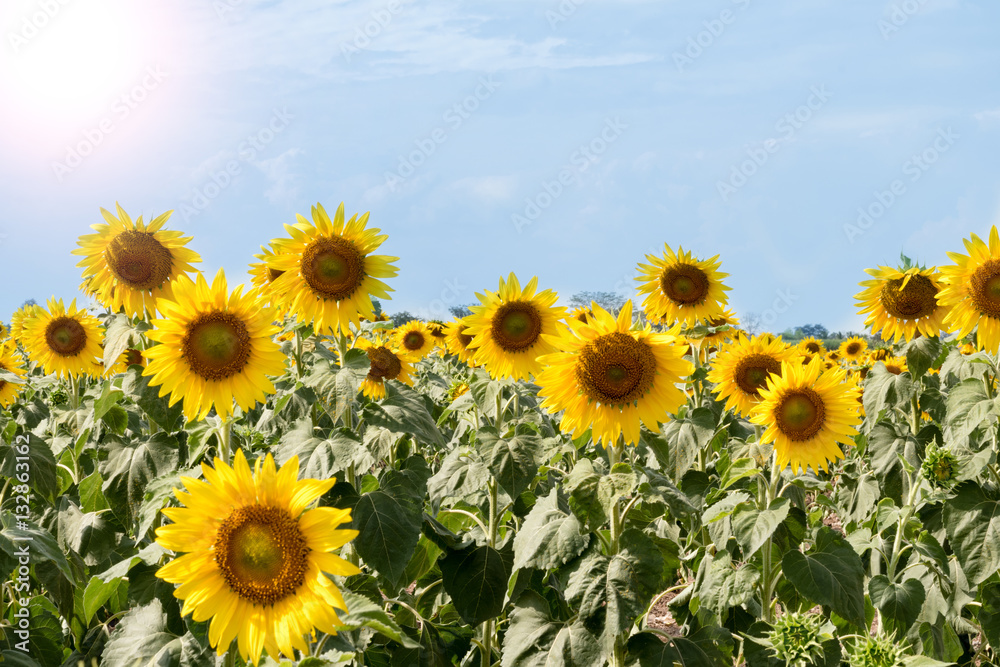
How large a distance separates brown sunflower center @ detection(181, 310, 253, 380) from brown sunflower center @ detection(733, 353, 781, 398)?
3.59m

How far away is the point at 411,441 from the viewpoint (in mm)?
5883

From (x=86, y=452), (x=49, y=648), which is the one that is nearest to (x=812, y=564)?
(x=49, y=648)

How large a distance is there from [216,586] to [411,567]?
194 cm

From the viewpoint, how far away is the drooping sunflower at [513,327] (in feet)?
15.1

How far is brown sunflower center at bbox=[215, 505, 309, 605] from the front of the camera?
101 inches

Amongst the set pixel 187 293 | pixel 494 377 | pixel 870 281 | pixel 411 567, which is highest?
pixel 870 281

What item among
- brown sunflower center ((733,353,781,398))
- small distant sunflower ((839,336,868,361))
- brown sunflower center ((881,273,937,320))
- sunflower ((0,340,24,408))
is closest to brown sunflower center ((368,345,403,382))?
brown sunflower center ((733,353,781,398))

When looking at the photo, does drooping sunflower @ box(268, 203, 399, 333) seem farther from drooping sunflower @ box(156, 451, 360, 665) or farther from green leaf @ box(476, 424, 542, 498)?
drooping sunflower @ box(156, 451, 360, 665)

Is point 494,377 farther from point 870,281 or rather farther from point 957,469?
point 870,281

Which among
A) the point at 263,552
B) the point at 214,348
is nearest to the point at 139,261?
the point at 214,348

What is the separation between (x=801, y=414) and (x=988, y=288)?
1569mm

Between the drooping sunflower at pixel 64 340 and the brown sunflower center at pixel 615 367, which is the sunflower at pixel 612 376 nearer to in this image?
the brown sunflower center at pixel 615 367

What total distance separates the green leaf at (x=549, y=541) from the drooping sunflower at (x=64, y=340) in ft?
13.7

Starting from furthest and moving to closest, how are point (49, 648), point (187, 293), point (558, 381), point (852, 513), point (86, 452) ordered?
point (852, 513) → point (86, 452) → point (49, 648) → point (558, 381) → point (187, 293)
